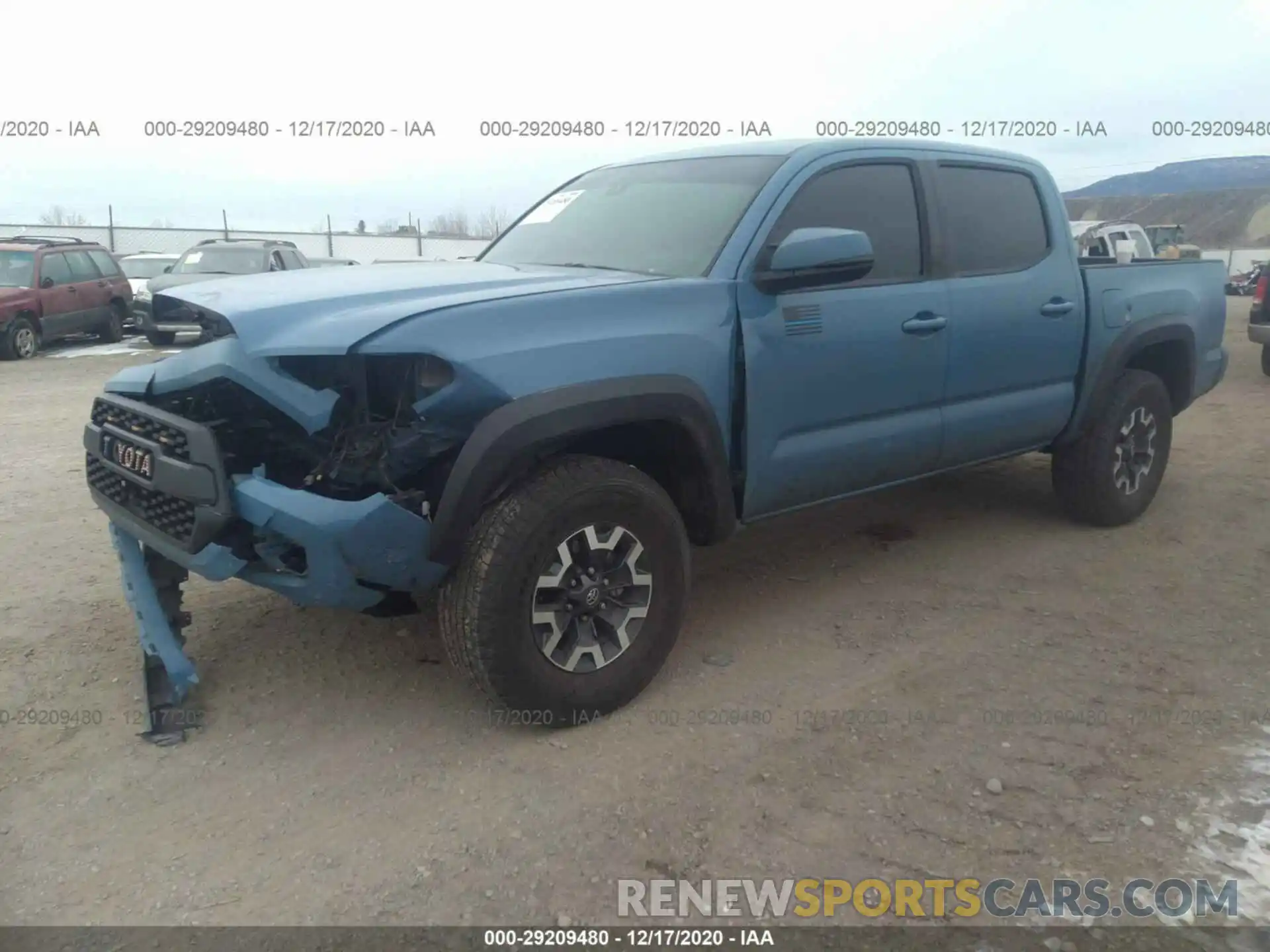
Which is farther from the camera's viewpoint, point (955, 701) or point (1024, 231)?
point (1024, 231)

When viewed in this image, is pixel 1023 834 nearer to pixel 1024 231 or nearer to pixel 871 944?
pixel 871 944

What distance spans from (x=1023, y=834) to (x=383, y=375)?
2.22m

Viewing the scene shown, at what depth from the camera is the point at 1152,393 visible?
522cm

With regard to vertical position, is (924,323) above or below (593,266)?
below

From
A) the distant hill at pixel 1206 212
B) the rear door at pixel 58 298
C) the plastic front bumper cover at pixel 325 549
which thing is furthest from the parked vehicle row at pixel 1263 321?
the distant hill at pixel 1206 212

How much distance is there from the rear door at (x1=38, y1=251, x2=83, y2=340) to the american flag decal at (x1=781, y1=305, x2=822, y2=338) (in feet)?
45.1

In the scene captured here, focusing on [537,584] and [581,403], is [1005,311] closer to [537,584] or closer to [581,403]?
[581,403]

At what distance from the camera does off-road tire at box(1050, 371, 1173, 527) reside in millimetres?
4984

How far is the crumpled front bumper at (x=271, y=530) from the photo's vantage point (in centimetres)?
269

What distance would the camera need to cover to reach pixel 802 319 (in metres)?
3.52

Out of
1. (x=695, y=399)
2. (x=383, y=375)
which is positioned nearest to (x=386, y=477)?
(x=383, y=375)

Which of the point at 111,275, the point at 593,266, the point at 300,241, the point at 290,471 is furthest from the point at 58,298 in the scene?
the point at 290,471

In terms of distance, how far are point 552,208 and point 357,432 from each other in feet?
6.69

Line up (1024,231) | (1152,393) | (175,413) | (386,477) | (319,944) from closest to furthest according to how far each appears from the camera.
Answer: (319,944) < (386,477) < (175,413) < (1024,231) < (1152,393)
